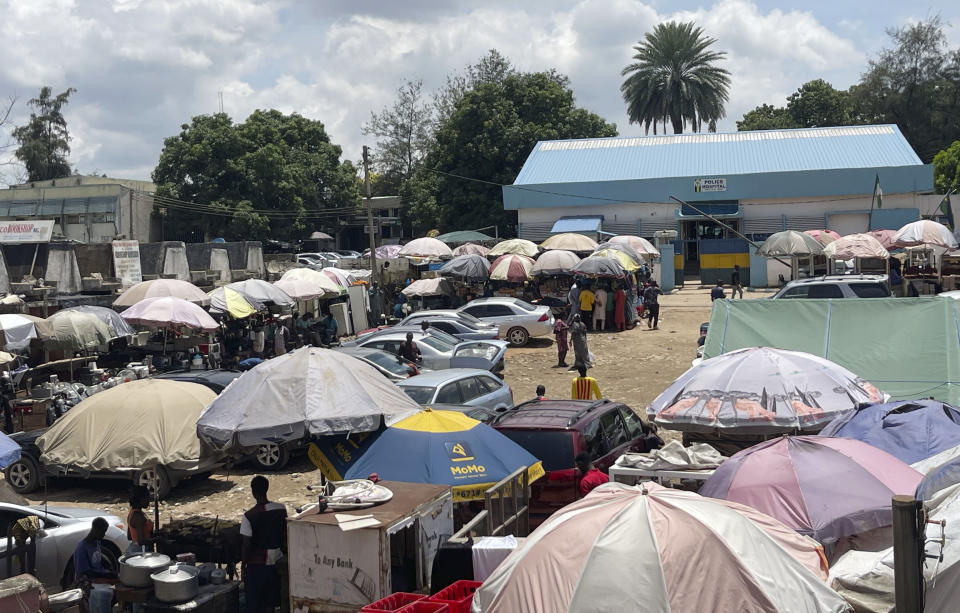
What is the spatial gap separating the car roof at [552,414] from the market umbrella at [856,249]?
60.5 feet

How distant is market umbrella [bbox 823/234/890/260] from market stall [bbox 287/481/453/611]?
23.3m

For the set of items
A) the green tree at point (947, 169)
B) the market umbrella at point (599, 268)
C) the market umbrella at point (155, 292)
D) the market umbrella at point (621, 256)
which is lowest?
the market umbrella at point (155, 292)

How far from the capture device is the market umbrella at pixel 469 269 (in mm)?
29688

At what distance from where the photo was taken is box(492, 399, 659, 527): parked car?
9.74m

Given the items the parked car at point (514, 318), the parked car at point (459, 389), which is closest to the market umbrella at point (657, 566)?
the parked car at point (459, 389)

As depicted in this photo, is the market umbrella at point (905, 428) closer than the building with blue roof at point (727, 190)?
Yes

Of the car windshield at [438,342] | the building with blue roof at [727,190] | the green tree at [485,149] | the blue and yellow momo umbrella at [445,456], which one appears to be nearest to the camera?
the blue and yellow momo umbrella at [445,456]

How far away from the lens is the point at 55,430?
476 inches

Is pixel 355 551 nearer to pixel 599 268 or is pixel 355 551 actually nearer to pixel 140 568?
pixel 140 568

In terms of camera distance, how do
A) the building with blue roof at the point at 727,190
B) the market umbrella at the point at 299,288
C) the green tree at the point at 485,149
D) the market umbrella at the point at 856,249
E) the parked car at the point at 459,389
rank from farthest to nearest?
1. the green tree at the point at 485,149
2. the building with blue roof at the point at 727,190
3. the market umbrella at the point at 856,249
4. the market umbrella at the point at 299,288
5. the parked car at the point at 459,389

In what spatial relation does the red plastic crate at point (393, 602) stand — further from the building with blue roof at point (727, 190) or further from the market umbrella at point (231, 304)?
the building with blue roof at point (727, 190)

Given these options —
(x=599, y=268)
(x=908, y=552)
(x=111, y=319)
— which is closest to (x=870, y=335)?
(x=908, y=552)

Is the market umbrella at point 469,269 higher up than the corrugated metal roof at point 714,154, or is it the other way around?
the corrugated metal roof at point 714,154

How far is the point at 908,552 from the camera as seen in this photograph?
5.30m
